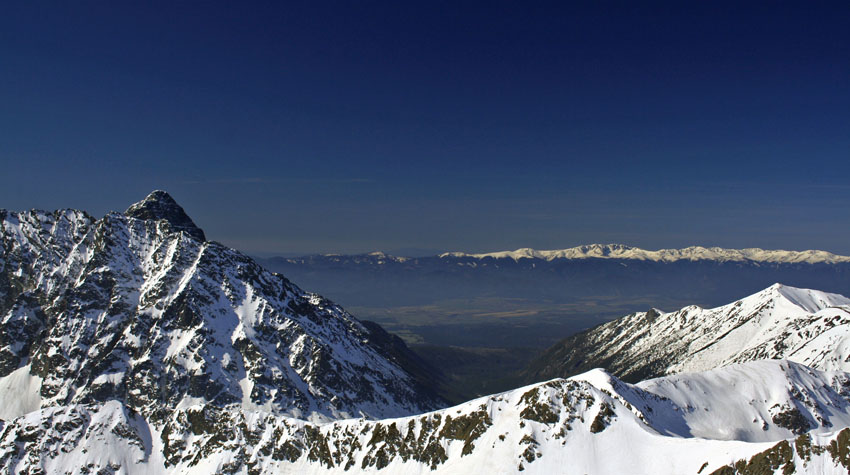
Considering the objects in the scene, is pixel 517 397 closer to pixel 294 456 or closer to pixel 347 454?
pixel 347 454

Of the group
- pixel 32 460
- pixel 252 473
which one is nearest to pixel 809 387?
pixel 252 473

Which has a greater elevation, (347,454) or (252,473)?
(347,454)

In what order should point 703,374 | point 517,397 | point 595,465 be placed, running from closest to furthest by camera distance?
point 595,465 < point 517,397 < point 703,374

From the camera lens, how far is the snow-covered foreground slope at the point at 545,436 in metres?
116

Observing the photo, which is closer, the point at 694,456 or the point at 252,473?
the point at 694,456

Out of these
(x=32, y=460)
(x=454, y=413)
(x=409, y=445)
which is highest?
(x=454, y=413)

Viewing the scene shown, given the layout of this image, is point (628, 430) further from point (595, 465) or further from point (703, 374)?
point (703, 374)

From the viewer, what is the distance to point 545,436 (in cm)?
13212

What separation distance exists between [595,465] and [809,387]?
126 meters

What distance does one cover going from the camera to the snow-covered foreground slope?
381ft

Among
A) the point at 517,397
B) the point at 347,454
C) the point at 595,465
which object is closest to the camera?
the point at 595,465

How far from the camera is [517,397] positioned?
477ft

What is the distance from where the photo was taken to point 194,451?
195625mm

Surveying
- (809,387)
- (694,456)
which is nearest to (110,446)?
(694,456)
